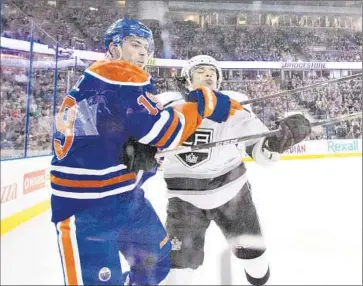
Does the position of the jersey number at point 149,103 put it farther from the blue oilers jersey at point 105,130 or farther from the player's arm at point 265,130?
the player's arm at point 265,130

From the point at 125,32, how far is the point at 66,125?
0.26 m

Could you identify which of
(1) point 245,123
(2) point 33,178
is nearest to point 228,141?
(1) point 245,123

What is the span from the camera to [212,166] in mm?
939

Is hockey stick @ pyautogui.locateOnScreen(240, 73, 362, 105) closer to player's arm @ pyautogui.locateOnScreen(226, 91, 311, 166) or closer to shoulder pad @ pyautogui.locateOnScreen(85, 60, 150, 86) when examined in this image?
player's arm @ pyautogui.locateOnScreen(226, 91, 311, 166)

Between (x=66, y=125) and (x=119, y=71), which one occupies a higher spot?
(x=119, y=71)

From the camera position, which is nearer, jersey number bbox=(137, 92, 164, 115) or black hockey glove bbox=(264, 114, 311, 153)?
jersey number bbox=(137, 92, 164, 115)

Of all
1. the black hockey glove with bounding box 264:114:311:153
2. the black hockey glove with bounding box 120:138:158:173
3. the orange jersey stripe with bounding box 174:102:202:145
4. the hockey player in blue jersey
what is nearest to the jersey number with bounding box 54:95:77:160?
the hockey player in blue jersey

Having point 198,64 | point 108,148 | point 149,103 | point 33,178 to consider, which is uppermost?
point 198,64

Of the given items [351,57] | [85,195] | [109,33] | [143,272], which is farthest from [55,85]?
[351,57]

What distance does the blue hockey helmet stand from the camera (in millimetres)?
884

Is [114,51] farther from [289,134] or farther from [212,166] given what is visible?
[289,134]

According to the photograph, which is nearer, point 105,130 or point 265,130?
point 105,130

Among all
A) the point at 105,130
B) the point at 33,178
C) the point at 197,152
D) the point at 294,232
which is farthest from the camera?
the point at 33,178

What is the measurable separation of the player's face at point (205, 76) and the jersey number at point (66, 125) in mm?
295
